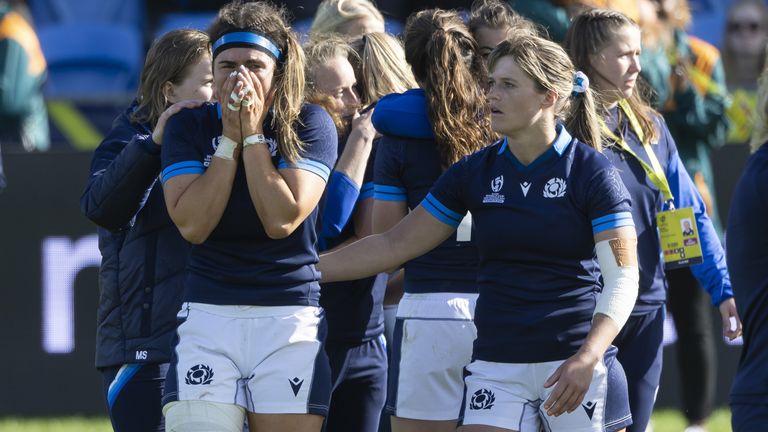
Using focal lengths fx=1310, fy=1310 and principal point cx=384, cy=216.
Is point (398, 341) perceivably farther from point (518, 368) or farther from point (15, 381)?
point (15, 381)

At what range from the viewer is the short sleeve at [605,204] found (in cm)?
381

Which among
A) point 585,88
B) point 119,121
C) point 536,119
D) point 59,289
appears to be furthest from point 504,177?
point 59,289

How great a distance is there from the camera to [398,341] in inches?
178

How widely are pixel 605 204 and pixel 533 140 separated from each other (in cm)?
31

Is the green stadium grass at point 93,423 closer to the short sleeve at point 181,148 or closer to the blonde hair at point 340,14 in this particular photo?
the blonde hair at point 340,14

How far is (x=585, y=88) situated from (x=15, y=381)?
4633 mm

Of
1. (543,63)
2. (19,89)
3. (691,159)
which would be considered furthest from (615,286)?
(19,89)

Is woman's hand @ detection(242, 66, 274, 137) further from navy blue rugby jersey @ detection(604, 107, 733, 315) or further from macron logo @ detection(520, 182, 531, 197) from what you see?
navy blue rugby jersey @ detection(604, 107, 733, 315)

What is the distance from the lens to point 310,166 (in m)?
3.84

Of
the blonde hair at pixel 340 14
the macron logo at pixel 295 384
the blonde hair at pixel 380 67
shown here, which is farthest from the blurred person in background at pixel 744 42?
the macron logo at pixel 295 384

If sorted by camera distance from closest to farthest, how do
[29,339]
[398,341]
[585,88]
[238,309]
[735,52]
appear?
1. [238,309]
2. [585,88]
3. [398,341]
4. [29,339]
5. [735,52]

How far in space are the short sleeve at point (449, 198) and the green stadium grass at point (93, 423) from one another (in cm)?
357

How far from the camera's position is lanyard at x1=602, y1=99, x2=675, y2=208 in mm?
4766

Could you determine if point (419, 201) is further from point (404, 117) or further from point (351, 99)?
point (351, 99)
